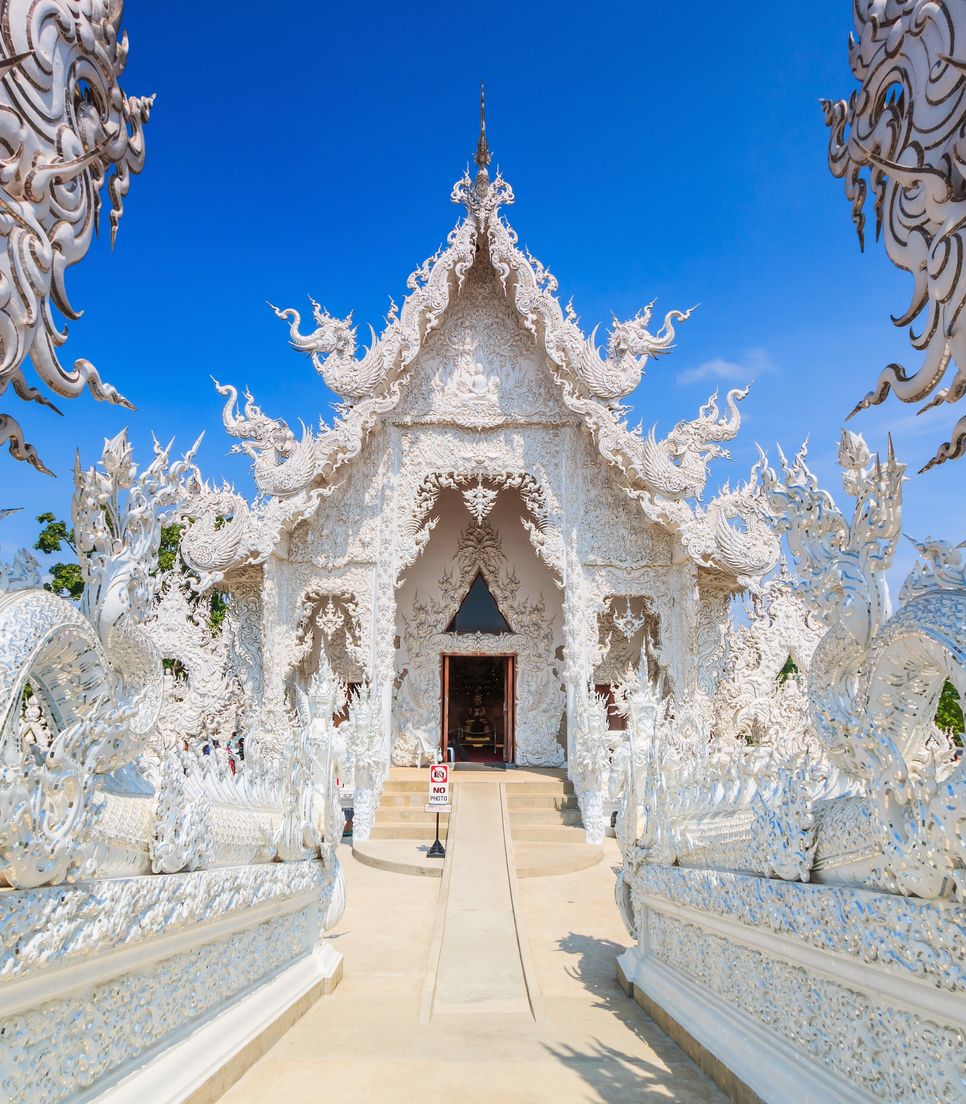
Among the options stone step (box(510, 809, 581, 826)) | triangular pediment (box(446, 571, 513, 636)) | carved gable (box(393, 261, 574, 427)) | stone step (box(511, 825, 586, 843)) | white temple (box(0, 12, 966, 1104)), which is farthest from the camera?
triangular pediment (box(446, 571, 513, 636))

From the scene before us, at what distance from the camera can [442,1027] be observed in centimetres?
317

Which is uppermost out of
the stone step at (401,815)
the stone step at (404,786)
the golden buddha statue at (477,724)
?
the golden buddha statue at (477,724)

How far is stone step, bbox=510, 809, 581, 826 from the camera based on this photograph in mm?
8430

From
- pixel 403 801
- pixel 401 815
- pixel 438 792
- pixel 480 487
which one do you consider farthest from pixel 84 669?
pixel 480 487

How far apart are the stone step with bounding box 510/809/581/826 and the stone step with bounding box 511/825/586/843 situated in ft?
0.62

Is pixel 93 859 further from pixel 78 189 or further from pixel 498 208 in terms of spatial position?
pixel 498 208

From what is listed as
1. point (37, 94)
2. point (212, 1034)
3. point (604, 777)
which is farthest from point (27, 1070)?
point (604, 777)

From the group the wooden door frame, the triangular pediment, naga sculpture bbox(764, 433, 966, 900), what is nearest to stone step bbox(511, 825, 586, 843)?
the wooden door frame

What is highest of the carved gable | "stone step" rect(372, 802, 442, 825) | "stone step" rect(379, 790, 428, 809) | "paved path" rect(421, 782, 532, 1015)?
the carved gable

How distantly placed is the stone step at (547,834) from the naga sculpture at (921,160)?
6657 mm

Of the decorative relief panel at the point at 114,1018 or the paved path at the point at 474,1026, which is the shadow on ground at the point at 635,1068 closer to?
the paved path at the point at 474,1026

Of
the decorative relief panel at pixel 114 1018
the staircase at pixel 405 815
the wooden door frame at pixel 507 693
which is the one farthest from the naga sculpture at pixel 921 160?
the wooden door frame at pixel 507 693

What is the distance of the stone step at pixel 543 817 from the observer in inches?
332

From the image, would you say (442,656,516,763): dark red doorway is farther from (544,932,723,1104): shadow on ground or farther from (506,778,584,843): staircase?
(544,932,723,1104): shadow on ground
